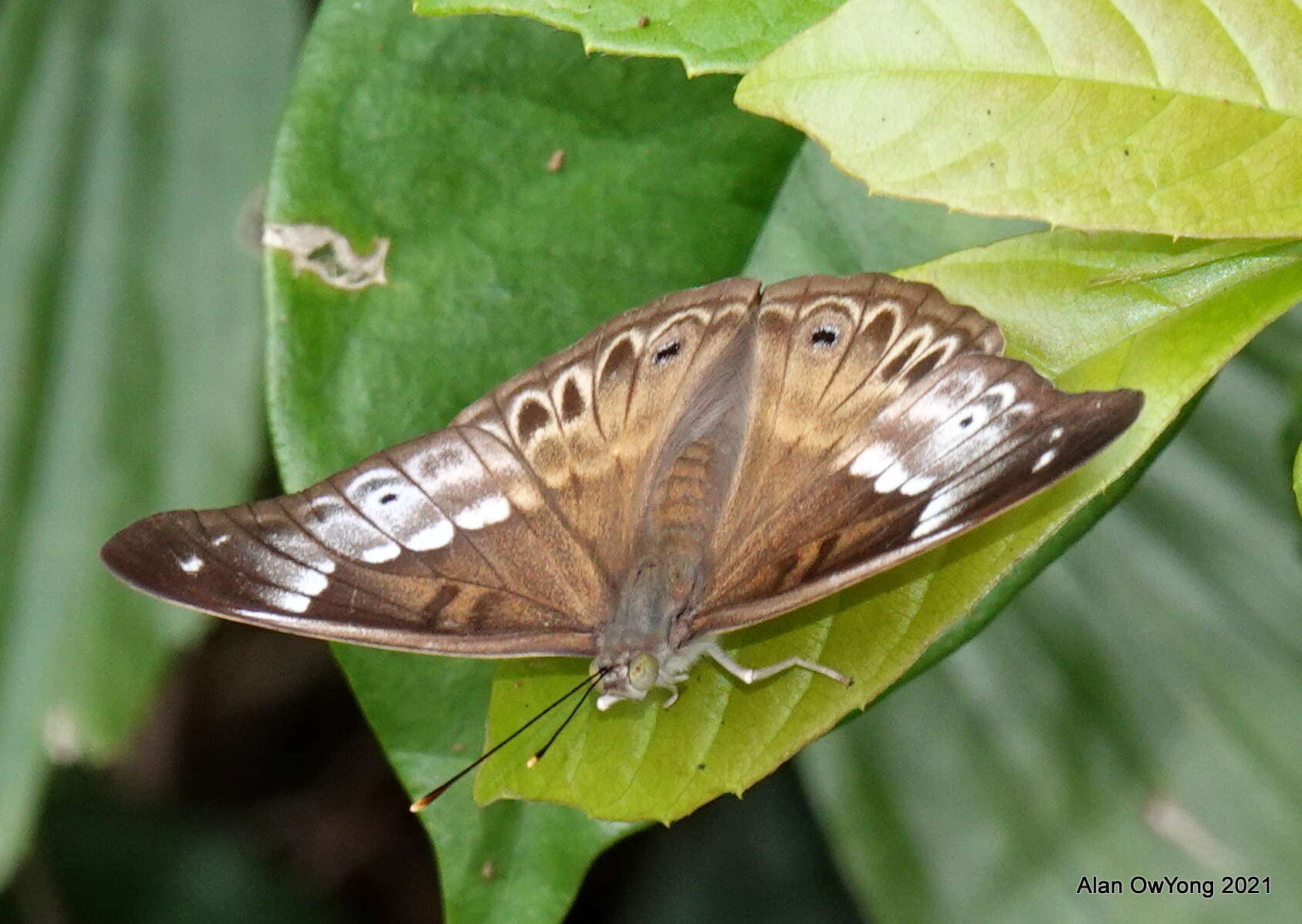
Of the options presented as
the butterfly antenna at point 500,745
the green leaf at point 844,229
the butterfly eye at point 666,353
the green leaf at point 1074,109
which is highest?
the green leaf at point 1074,109

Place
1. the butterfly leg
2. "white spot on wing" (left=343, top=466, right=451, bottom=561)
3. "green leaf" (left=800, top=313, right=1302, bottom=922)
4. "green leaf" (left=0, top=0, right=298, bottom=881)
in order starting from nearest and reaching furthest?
1. the butterfly leg
2. "white spot on wing" (left=343, top=466, right=451, bottom=561)
3. "green leaf" (left=800, top=313, right=1302, bottom=922)
4. "green leaf" (left=0, top=0, right=298, bottom=881)

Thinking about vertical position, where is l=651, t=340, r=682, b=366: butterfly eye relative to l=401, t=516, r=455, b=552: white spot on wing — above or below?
above

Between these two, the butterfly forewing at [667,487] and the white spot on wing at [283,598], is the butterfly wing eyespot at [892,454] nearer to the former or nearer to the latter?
the butterfly forewing at [667,487]

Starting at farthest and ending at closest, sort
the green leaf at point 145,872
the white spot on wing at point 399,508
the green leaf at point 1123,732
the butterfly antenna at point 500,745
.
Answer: the green leaf at point 145,872 → the green leaf at point 1123,732 → the white spot on wing at point 399,508 → the butterfly antenna at point 500,745

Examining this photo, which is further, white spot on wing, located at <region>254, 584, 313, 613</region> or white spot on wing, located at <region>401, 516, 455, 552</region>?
white spot on wing, located at <region>401, 516, 455, 552</region>

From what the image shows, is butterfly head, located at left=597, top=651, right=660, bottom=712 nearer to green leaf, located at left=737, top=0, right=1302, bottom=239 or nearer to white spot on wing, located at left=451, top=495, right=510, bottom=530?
white spot on wing, located at left=451, top=495, right=510, bottom=530

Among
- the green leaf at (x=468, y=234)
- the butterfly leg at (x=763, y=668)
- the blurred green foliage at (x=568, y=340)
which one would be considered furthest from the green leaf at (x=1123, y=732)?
the green leaf at (x=468, y=234)

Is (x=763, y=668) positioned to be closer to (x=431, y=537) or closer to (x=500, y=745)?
(x=500, y=745)

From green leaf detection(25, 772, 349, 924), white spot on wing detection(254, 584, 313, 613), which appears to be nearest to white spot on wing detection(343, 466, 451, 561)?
white spot on wing detection(254, 584, 313, 613)
